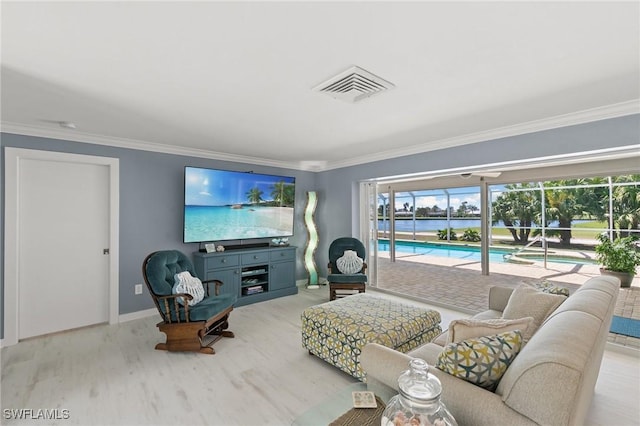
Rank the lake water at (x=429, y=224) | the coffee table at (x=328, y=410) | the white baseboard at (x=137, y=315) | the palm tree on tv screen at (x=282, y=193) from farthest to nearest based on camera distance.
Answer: the lake water at (x=429, y=224), the palm tree on tv screen at (x=282, y=193), the white baseboard at (x=137, y=315), the coffee table at (x=328, y=410)

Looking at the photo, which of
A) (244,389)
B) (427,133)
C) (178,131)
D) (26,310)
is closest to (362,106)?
(427,133)

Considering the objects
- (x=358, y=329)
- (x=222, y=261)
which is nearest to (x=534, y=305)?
(x=358, y=329)

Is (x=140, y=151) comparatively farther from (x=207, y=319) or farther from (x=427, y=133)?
(x=427, y=133)

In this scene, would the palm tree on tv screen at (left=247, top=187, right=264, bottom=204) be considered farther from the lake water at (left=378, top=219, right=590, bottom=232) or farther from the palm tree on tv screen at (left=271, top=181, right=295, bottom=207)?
the lake water at (left=378, top=219, right=590, bottom=232)

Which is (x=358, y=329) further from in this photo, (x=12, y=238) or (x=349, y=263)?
(x=12, y=238)

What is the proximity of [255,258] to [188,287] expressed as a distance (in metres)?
1.51

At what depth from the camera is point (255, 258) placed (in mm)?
4480

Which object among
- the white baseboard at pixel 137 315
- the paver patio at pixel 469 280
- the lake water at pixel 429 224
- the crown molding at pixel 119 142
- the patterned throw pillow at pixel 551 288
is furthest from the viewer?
the lake water at pixel 429 224

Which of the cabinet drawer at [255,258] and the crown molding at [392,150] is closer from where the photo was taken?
the crown molding at [392,150]

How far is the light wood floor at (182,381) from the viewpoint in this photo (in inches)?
78.9

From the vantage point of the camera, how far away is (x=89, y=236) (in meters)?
3.56

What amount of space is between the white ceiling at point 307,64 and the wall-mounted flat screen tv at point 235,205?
1.02 metres

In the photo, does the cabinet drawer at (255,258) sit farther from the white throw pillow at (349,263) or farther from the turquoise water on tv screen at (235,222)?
the white throw pillow at (349,263)

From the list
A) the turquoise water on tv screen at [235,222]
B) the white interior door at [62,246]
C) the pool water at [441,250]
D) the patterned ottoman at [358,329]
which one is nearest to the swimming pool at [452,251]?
the pool water at [441,250]
